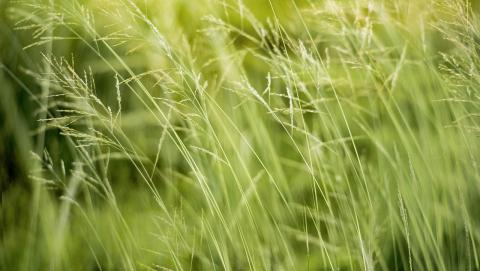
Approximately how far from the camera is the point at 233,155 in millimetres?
1519

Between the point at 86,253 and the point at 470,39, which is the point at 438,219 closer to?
the point at 470,39

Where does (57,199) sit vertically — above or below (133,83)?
below

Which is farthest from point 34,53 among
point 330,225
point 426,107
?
point 426,107

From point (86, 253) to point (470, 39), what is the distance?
893 millimetres

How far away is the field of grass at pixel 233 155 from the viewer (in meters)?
1.20

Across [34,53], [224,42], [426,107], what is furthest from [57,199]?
[426,107]

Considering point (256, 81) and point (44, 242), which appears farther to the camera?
point (256, 81)

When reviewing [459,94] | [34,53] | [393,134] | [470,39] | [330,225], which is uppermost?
[34,53]

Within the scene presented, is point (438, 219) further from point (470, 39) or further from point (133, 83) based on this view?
point (133, 83)

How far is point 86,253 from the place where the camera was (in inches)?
53.4

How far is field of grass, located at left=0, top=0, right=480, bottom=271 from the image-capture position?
1199 mm

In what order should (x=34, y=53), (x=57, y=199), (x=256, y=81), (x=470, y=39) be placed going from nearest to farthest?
(x=470, y=39) < (x=57, y=199) < (x=34, y=53) < (x=256, y=81)

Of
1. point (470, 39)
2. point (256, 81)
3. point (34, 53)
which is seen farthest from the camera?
point (256, 81)

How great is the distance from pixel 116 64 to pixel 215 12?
31 centimetres
